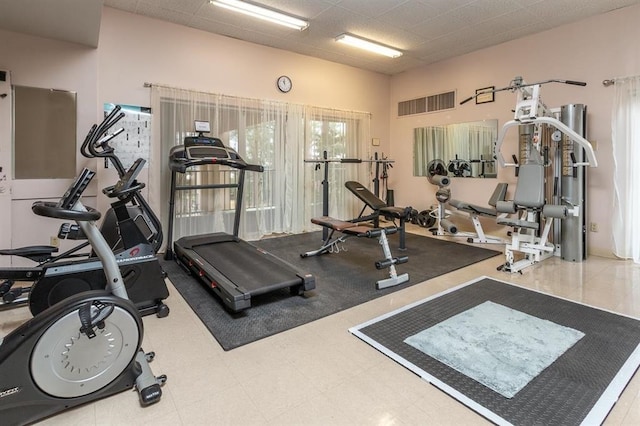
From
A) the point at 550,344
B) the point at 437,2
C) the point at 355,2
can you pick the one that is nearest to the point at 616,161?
the point at 437,2

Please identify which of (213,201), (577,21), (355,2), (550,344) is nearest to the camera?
(550,344)

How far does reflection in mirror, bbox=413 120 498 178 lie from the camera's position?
5898 millimetres

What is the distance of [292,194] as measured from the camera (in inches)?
240

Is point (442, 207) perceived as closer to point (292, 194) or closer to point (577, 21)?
point (292, 194)

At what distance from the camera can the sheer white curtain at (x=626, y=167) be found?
4.26 m

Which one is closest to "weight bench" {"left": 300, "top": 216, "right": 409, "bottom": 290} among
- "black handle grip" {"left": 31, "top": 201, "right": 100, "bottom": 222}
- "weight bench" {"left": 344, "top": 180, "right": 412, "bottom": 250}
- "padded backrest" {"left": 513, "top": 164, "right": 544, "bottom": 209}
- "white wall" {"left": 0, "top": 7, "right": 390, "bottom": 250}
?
"weight bench" {"left": 344, "top": 180, "right": 412, "bottom": 250}

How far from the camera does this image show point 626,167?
436 cm

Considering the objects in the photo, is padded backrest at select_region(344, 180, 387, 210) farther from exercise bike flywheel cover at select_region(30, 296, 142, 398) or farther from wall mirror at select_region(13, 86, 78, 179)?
exercise bike flywheel cover at select_region(30, 296, 142, 398)

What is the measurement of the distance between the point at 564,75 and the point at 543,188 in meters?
1.89

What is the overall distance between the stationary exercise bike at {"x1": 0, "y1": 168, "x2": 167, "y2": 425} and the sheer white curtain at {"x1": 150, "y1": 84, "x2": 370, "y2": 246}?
10.6 ft

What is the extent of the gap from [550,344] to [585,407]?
0.65 meters

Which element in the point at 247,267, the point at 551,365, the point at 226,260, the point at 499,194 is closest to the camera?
the point at 551,365

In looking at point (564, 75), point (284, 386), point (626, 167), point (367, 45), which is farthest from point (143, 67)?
point (626, 167)

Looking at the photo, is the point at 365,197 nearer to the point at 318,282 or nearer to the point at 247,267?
the point at 318,282
